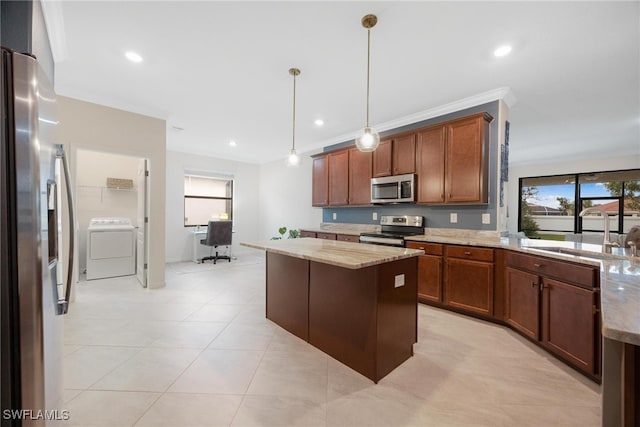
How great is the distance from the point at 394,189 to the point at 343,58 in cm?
194

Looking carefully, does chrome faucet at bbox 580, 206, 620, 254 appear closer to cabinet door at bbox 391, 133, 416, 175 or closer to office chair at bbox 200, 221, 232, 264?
cabinet door at bbox 391, 133, 416, 175

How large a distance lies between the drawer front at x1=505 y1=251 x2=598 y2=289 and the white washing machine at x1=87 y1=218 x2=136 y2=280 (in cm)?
565

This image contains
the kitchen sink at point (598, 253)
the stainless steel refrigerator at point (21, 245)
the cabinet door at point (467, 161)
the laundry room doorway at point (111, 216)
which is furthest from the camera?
the laundry room doorway at point (111, 216)

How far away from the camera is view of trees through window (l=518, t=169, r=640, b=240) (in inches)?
227

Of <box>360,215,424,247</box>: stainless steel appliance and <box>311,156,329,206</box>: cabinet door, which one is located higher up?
<box>311,156,329,206</box>: cabinet door

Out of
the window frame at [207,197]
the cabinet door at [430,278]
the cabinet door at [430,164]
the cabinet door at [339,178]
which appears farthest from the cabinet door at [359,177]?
the window frame at [207,197]

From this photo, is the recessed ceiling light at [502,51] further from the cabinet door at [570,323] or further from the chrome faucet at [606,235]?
the cabinet door at [570,323]

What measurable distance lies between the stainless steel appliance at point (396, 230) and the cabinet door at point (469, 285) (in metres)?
0.70

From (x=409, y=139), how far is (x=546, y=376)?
9.43 ft

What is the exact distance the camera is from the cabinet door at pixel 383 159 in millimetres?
3926

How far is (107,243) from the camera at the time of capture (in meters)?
4.43

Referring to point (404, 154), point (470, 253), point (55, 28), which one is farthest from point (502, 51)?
point (55, 28)

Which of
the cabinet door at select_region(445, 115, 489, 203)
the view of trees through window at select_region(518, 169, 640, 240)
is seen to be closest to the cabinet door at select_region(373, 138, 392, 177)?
the cabinet door at select_region(445, 115, 489, 203)

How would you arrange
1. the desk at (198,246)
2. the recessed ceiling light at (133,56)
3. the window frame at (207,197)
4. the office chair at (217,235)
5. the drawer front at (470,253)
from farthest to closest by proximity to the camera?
the window frame at (207,197) < the desk at (198,246) < the office chair at (217,235) < the drawer front at (470,253) < the recessed ceiling light at (133,56)
